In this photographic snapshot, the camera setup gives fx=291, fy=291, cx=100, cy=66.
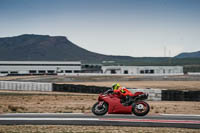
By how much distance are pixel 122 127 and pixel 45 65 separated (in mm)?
114713

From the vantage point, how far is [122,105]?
13.3m

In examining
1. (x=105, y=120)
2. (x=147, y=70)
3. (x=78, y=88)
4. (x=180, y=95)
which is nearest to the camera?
(x=105, y=120)

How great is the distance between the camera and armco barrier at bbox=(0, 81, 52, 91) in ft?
117

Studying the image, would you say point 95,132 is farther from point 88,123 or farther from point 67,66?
point 67,66

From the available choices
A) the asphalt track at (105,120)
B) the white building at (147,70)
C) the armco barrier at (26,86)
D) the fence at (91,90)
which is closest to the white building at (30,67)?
the white building at (147,70)

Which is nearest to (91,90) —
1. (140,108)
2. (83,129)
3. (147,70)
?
(140,108)

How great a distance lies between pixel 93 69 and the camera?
439 ft

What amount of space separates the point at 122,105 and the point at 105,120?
56.3 inches

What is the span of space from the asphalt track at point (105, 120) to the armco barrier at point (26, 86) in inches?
863

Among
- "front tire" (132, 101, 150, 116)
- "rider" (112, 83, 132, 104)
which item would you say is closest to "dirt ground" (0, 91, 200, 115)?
"front tire" (132, 101, 150, 116)

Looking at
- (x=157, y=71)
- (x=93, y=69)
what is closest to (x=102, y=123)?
(x=157, y=71)

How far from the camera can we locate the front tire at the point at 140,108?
13250 mm

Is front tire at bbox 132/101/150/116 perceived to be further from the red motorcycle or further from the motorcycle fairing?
the motorcycle fairing

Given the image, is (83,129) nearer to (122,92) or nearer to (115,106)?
(115,106)
